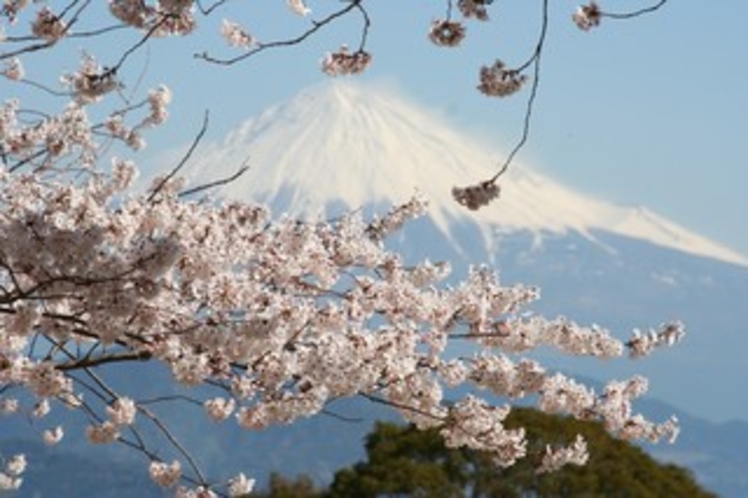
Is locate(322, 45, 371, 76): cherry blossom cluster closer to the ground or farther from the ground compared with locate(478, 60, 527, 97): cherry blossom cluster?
farther from the ground

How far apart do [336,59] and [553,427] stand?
971 inches

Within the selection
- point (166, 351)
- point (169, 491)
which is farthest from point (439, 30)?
point (169, 491)

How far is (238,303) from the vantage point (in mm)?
7656

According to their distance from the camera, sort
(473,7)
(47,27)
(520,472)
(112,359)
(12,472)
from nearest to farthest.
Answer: (473,7), (47,27), (112,359), (12,472), (520,472)

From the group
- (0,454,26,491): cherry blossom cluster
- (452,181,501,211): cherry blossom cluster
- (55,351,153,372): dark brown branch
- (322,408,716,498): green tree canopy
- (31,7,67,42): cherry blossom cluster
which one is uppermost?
(322,408,716,498): green tree canopy

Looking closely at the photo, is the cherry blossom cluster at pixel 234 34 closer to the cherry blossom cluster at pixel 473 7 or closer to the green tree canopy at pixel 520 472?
the cherry blossom cluster at pixel 473 7

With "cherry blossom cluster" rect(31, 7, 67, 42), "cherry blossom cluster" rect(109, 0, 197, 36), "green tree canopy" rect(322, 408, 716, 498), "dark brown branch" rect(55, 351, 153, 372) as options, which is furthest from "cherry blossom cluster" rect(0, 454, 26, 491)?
"green tree canopy" rect(322, 408, 716, 498)

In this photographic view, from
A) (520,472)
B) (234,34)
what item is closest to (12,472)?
(234,34)

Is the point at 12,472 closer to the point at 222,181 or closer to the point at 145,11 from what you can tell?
the point at 222,181

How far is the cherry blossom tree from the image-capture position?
6.13 metres

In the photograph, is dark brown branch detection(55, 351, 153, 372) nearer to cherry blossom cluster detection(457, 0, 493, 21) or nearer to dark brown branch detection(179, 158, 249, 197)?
dark brown branch detection(179, 158, 249, 197)

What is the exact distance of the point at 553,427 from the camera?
31.0 m

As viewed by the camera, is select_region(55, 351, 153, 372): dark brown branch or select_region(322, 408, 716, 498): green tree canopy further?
select_region(322, 408, 716, 498): green tree canopy

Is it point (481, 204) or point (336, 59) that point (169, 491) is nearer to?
point (336, 59)
